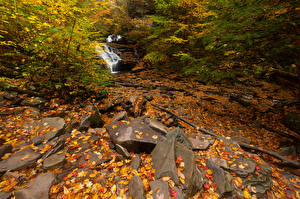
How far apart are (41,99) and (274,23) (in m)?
8.72

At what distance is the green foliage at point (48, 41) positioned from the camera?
3.64m

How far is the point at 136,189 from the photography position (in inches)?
82.4

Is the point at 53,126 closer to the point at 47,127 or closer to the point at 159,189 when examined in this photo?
the point at 47,127

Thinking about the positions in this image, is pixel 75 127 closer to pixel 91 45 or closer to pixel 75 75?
pixel 75 75

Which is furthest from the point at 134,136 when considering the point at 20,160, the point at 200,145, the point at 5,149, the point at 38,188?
the point at 5,149

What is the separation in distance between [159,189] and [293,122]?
8098 mm

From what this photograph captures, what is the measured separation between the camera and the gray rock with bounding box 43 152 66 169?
2.45 meters

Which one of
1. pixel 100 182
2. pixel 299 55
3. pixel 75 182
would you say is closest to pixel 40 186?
pixel 75 182

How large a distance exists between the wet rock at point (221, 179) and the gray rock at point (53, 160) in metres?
3.51

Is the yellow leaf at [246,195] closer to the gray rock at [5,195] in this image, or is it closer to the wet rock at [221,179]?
the wet rock at [221,179]

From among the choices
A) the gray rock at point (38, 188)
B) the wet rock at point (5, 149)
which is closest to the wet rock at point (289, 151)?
the gray rock at point (38, 188)

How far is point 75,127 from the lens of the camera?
386cm

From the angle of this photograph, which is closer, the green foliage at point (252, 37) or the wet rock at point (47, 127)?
the wet rock at point (47, 127)

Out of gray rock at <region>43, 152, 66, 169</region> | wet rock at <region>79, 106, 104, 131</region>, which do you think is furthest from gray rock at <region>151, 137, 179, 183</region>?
wet rock at <region>79, 106, 104, 131</region>
